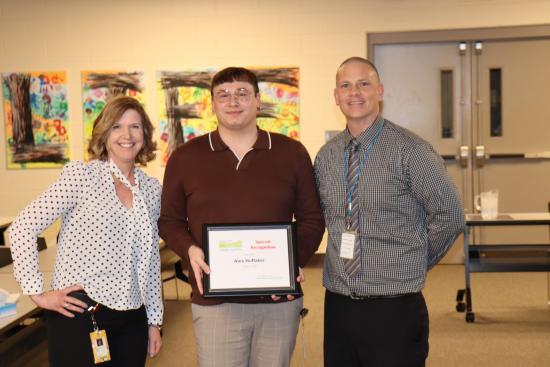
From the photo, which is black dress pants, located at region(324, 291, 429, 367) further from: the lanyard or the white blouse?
the white blouse

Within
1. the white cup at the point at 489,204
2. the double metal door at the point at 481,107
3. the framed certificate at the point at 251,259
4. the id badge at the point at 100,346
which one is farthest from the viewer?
the double metal door at the point at 481,107

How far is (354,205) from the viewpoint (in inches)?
87.7

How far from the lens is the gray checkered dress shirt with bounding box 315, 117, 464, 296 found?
2.19 meters

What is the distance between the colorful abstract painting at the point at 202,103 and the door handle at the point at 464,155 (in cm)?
183

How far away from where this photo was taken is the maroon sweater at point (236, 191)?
220cm

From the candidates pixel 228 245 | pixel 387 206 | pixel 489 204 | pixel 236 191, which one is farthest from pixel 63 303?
pixel 489 204

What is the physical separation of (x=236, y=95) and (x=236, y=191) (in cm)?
36

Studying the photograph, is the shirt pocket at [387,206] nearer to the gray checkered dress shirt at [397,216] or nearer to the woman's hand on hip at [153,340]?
the gray checkered dress shirt at [397,216]

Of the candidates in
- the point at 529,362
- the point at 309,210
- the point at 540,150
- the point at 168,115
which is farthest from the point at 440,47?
the point at 309,210

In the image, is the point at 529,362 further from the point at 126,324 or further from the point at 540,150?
the point at 540,150

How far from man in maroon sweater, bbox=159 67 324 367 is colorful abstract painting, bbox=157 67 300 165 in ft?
14.3

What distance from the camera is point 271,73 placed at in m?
6.66

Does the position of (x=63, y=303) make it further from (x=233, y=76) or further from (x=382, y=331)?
(x=382, y=331)

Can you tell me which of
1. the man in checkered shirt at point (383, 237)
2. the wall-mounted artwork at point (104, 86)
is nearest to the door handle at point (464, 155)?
the wall-mounted artwork at point (104, 86)
